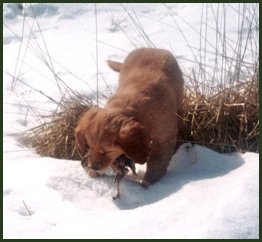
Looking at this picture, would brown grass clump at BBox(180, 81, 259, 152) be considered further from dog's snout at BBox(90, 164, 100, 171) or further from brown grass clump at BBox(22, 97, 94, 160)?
dog's snout at BBox(90, 164, 100, 171)

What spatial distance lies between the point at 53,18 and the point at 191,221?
467 cm

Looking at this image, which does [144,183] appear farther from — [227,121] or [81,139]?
[227,121]

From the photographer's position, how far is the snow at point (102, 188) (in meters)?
2.65

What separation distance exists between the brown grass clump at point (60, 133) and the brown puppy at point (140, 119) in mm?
444

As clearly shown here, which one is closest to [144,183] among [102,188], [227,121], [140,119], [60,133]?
[102,188]

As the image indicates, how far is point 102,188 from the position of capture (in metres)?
3.47

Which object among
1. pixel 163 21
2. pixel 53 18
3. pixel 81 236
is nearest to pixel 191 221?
pixel 81 236

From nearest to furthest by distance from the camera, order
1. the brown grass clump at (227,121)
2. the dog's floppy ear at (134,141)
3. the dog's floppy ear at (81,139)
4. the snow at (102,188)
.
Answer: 1. the snow at (102,188)
2. the dog's floppy ear at (134,141)
3. the dog's floppy ear at (81,139)
4. the brown grass clump at (227,121)

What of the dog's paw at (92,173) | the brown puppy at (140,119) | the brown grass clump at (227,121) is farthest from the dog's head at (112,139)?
the brown grass clump at (227,121)

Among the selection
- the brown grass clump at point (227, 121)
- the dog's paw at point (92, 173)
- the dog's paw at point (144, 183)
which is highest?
the brown grass clump at point (227, 121)

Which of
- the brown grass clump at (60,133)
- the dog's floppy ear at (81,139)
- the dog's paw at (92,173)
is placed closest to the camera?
the dog's floppy ear at (81,139)

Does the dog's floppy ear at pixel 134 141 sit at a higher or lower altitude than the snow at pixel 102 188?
higher

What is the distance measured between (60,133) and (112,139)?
1128 mm

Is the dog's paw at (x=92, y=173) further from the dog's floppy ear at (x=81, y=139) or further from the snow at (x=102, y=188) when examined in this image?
the dog's floppy ear at (x=81, y=139)
